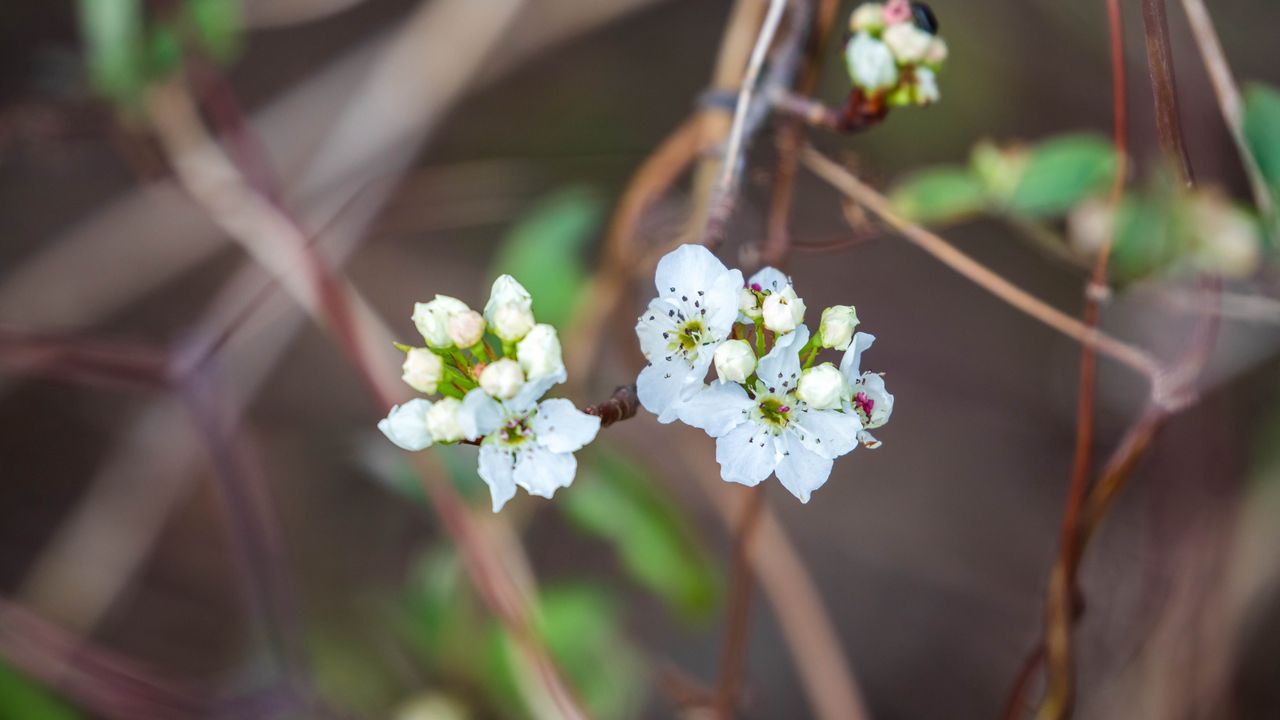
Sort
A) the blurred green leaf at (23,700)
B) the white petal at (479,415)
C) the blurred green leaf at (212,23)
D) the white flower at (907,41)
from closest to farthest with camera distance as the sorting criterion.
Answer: the white petal at (479,415) → the white flower at (907,41) → the blurred green leaf at (23,700) → the blurred green leaf at (212,23)

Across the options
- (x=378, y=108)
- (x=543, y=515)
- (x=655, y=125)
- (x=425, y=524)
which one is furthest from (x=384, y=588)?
(x=655, y=125)

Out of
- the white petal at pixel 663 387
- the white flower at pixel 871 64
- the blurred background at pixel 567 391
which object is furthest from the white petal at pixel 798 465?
the blurred background at pixel 567 391

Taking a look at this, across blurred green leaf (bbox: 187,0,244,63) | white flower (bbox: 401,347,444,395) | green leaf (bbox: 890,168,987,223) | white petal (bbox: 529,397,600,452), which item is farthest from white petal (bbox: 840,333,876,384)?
blurred green leaf (bbox: 187,0,244,63)

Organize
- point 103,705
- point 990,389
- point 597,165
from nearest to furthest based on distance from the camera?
point 103,705, point 597,165, point 990,389

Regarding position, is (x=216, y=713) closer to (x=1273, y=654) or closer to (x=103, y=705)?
(x=103, y=705)

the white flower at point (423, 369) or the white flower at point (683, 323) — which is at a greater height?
the white flower at point (423, 369)

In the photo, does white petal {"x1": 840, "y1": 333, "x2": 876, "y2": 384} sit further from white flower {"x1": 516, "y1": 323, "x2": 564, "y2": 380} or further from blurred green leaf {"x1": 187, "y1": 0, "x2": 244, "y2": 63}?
blurred green leaf {"x1": 187, "y1": 0, "x2": 244, "y2": 63}

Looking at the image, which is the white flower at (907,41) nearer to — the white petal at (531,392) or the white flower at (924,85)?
the white flower at (924,85)
